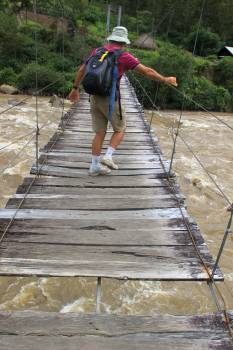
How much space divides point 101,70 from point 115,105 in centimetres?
43

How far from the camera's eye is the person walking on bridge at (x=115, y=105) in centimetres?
262

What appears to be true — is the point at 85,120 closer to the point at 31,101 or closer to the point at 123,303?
the point at 123,303

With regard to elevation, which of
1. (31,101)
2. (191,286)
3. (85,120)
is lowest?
(31,101)

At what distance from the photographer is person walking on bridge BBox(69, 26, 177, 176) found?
8.58 feet

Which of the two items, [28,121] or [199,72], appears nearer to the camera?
[28,121]

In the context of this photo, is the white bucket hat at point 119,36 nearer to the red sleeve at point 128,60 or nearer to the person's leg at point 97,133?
the red sleeve at point 128,60

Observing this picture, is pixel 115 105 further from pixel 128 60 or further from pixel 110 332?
pixel 110 332

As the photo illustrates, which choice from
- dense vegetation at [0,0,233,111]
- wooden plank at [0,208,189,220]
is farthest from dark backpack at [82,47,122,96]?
dense vegetation at [0,0,233,111]

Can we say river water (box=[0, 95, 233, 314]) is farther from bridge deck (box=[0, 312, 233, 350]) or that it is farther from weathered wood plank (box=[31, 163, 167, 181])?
bridge deck (box=[0, 312, 233, 350])

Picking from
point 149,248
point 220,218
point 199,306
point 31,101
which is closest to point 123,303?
point 199,306

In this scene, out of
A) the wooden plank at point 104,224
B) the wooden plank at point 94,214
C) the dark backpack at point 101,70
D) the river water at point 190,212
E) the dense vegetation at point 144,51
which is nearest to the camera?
the wooden plank at point 104,224

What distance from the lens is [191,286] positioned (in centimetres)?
376

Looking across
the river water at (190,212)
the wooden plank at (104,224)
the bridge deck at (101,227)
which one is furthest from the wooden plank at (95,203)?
the river water at (190,212)

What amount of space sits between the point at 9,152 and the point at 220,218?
14.6 ft
